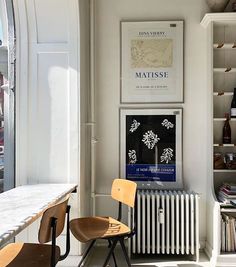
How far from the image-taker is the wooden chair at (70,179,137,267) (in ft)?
7.91

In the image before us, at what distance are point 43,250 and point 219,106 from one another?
224cm

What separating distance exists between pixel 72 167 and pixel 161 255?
1292 millimetres

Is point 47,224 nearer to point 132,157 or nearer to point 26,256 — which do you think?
point 26,256

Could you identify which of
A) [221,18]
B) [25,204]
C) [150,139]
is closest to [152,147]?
[150,139]

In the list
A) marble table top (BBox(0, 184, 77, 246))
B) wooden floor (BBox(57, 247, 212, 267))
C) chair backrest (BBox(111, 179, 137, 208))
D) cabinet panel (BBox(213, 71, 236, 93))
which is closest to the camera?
marble table top (BBox(0, 184, 77, 246))

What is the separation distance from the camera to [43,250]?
197 cm

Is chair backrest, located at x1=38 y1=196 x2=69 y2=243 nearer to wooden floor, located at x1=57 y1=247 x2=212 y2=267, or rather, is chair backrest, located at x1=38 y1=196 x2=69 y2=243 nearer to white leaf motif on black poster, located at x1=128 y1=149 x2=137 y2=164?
wooden floor, located at x1=57 y1=247 x2=212 y2=267

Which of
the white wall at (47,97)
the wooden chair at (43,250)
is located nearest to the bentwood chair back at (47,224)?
the wooden chair at (43,250)

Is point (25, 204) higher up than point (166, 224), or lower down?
higher up

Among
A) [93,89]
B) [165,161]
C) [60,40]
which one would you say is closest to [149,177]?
[165,161]

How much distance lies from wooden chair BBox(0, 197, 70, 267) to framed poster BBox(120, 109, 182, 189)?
144 centimetres

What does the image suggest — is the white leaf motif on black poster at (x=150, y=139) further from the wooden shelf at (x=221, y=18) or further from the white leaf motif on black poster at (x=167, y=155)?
the wooden shelf at (x=221, y=18)

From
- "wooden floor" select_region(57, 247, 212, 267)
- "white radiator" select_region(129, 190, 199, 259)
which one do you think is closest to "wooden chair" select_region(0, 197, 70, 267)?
"wooden floor" select_region(57, 247, 212, 267)

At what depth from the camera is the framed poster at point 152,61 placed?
131 inches
